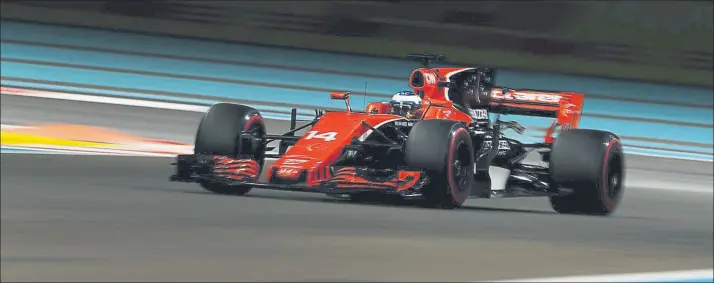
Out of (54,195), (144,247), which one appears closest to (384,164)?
(54,195)

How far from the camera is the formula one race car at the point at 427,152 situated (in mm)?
10531

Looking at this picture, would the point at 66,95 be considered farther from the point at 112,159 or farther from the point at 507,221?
the point at 507,221

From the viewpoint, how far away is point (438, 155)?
1048 cm

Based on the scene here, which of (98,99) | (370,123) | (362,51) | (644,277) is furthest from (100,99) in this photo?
(644,277)

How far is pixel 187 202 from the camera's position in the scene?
10.0m

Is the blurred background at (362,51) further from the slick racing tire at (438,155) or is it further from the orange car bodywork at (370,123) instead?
the slick racing tire at (438,155)

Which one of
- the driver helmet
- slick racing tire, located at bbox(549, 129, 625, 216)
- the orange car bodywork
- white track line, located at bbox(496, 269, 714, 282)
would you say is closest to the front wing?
the orange car bodywork

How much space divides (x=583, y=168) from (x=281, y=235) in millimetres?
4235

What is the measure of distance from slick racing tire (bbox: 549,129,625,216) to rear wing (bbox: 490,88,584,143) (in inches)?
28.6

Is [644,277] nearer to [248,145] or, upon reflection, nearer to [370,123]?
[370,123]

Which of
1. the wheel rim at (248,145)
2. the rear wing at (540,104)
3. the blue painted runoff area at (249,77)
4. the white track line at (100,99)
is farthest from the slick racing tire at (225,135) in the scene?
the blue painted runoff area at (249,77)

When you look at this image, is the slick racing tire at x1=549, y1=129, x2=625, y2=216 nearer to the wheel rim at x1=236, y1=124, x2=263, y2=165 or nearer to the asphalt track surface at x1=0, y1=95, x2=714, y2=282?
the asphalt track surface at x1=0, y1=95, x2=714, y2=282

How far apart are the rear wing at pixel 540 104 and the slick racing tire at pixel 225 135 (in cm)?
247

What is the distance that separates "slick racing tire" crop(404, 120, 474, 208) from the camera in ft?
34.3
